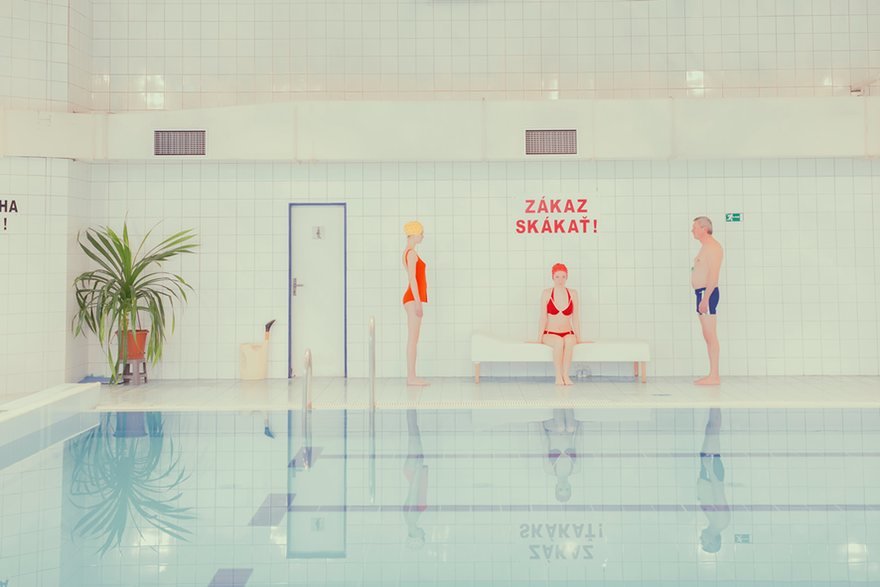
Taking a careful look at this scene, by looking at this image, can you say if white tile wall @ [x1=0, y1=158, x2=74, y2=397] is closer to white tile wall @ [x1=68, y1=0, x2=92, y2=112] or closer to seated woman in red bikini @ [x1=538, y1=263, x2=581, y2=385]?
white tile wall @ [x1=68, y1=0, x2=92, y2=112]

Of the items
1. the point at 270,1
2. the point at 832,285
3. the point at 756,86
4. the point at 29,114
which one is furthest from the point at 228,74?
the point at 832,285

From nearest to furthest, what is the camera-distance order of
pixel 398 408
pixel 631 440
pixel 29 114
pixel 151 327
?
pixel 631 440 < pixel 398 408 < pixel 29 114 < pixel 151 327

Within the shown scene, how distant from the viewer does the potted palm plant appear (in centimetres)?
856

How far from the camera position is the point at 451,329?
30.7 feet

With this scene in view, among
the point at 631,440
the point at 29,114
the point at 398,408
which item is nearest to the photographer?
the point at 631,440

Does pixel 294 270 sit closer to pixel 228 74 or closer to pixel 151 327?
pixel 151 327

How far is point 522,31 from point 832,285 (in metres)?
4.67

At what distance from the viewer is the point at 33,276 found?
8.47 m

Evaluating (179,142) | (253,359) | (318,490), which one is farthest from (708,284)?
(179,142)

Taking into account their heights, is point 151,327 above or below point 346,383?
above

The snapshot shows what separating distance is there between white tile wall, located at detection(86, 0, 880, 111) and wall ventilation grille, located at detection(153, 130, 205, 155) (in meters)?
0.63

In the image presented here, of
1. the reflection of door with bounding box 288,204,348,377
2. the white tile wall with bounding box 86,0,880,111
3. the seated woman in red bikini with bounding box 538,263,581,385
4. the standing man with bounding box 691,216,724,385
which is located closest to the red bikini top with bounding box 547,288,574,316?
the seated woman in red bikini with bounding box 538,263,581,385

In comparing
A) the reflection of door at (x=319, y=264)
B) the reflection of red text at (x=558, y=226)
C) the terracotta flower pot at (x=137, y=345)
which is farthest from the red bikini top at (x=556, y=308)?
the terracotta flower pot at (x=137, y=345)

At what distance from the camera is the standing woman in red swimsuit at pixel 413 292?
8453mm
